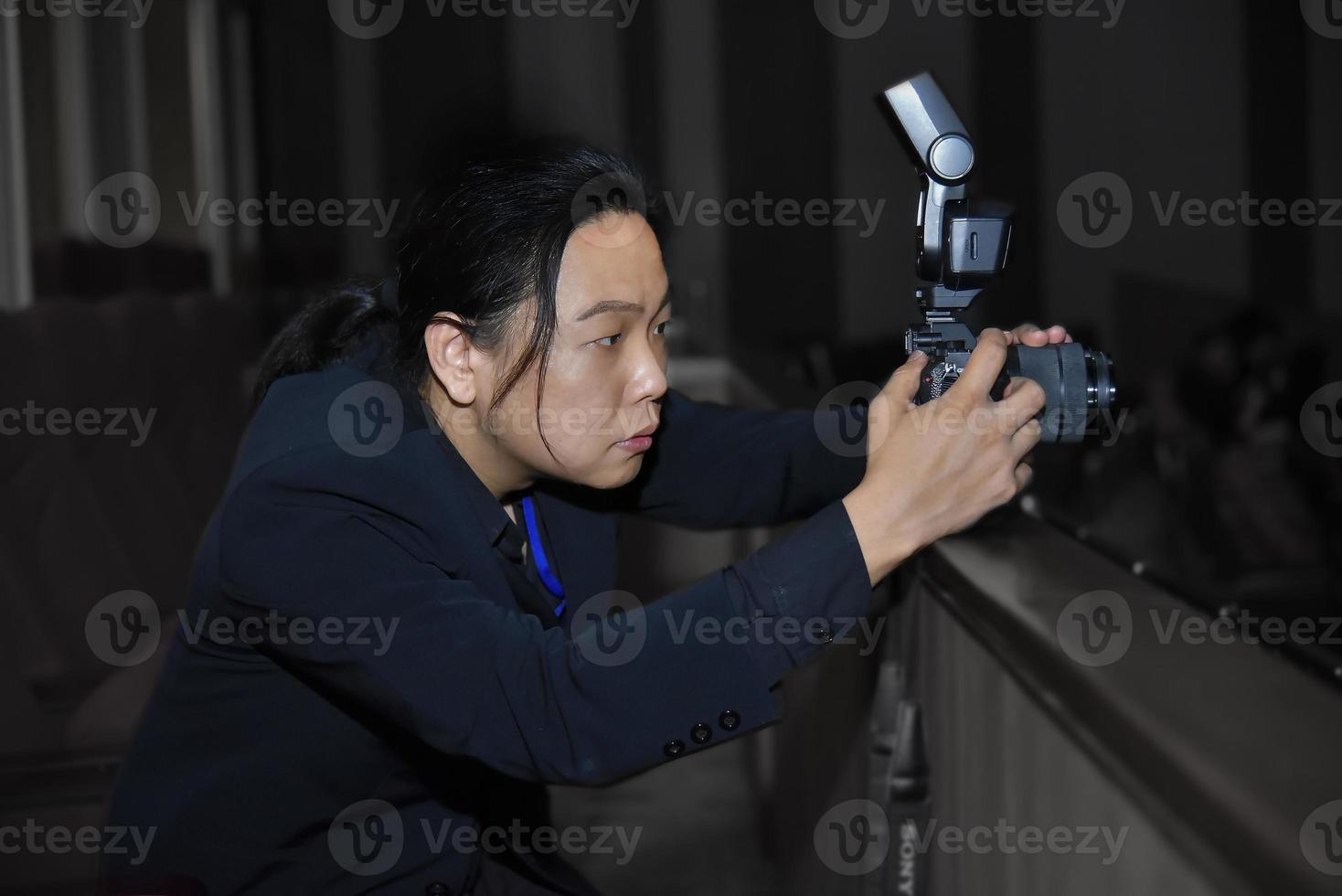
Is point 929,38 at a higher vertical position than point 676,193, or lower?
higher

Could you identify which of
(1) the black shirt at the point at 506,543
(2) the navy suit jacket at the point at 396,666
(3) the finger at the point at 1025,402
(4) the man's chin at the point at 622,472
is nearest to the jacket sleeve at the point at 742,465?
(2) the navy suit jacket at the point at 396,666

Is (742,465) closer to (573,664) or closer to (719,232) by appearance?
(573,664)

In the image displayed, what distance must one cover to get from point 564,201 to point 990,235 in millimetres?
337

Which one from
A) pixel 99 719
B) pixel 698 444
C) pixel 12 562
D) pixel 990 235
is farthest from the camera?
pixel 12 562

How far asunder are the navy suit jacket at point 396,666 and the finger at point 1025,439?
142mm

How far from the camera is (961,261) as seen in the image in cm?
108

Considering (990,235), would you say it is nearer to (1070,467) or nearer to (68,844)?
(68,844)

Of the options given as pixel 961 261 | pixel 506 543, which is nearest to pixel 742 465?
pixel 506 543

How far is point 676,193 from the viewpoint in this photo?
6977 millimetres

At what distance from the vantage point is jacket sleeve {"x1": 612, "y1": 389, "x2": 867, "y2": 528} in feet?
4.63

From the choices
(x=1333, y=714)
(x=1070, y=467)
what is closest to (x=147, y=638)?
(x=1333, y=714)

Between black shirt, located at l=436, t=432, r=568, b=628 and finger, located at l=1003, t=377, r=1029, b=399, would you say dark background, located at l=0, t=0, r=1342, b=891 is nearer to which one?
finger, located at l=1003, t=377, r=1029, b=399

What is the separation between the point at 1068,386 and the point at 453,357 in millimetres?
493

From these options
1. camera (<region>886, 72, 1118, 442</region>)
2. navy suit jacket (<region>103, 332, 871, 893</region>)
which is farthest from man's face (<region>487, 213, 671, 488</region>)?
camera (<region>886, 72, 1118, 442</region>)
